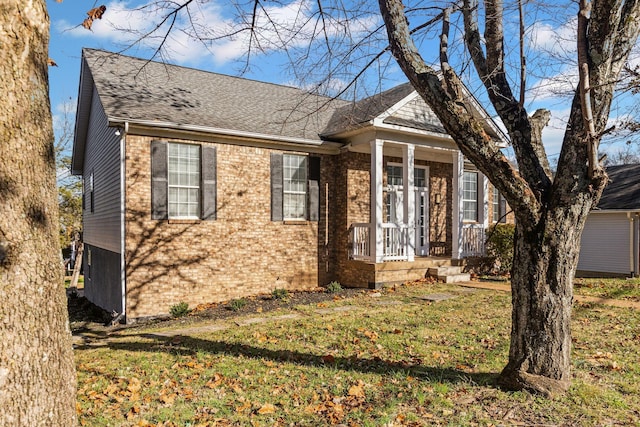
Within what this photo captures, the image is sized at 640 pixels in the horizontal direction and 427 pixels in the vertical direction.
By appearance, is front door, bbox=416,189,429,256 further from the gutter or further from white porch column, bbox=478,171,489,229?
the gutter

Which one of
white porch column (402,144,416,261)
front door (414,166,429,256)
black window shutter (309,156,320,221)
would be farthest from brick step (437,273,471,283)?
black window shutter (309,156,320,221)

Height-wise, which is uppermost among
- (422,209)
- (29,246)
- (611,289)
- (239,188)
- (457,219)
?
(239,188)

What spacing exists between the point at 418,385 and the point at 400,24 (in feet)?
12.5

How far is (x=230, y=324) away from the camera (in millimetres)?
7848

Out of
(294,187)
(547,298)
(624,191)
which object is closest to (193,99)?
(294,187)

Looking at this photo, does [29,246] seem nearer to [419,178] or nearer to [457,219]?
[457,219]

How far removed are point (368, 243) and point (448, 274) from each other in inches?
98.7

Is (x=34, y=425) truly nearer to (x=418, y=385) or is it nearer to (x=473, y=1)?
(x=418, y=385)

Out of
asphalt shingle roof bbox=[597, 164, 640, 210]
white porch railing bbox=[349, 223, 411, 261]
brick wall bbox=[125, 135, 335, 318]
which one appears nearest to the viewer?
brick wall bbox=[125, 135, 335, 318]

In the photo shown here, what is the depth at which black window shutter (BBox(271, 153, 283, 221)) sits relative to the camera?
37.5 feet

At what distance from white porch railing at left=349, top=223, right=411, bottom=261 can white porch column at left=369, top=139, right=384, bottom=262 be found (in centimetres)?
49

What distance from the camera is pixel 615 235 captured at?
57.2ft

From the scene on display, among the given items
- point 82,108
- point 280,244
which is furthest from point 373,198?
point 82,108

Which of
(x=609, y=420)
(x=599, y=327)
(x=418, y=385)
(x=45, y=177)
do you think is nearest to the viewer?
(x=45, y=177)
